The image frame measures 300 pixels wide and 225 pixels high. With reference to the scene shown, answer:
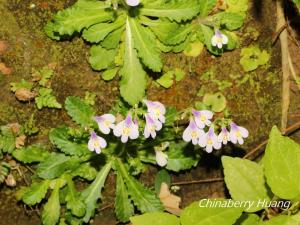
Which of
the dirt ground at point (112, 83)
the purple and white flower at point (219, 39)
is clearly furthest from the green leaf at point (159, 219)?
the purple and white flower at point (219, 39)

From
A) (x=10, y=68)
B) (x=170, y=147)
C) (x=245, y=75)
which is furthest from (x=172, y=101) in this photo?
(x=10, y=68)

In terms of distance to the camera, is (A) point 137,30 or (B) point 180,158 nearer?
(A) point 137,30

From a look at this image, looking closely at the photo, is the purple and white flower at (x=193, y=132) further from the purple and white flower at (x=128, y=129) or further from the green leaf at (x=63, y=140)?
the green leaf at (x=63, y=140)

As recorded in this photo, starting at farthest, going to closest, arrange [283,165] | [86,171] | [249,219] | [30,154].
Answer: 1. [86,171]
2. [30,154]
3. [249,219]
4. [283,165]

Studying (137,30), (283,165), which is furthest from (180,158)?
(137,30)

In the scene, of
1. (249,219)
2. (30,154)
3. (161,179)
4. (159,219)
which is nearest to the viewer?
(159,219)

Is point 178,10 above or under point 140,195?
above

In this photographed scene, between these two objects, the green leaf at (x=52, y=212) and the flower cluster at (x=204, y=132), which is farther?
the green leaf at (x=52, y=212)

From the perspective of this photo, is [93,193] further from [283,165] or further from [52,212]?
[283,165]

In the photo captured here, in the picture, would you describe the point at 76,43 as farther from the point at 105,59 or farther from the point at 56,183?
the point at 56,183
